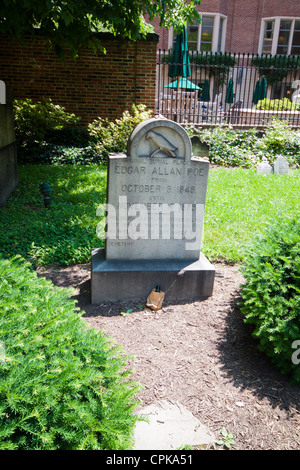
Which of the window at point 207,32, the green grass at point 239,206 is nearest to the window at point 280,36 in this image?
the window at point 207,32

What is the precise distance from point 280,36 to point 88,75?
21.5m

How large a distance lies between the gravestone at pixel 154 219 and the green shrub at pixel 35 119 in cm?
713

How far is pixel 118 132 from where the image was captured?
420 inches

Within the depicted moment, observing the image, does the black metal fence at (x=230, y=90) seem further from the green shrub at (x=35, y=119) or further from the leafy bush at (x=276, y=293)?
the leafy bush at (x=276, y=293)

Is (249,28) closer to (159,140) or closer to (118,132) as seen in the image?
(118,132)

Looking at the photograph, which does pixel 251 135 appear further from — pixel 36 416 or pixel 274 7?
pixel 274 7

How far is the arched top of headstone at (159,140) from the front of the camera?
13.6 ft

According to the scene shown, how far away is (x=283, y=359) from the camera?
3211 mm

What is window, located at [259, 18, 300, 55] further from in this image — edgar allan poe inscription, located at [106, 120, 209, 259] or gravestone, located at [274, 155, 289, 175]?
edgar allan poe inscription, located at [106, 120, 209, 259]

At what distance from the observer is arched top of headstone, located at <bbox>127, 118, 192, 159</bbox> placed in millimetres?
4148

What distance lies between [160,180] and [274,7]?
2806 centimetres

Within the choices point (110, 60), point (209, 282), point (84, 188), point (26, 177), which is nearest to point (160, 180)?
point (209, 282)

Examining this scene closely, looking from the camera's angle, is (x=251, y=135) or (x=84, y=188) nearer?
(x=84, y=188)
